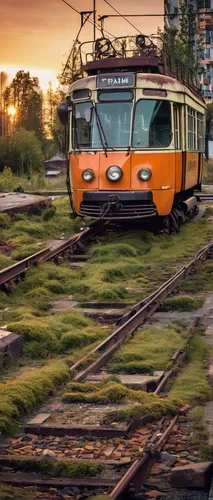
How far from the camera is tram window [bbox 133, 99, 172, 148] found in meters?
18.5

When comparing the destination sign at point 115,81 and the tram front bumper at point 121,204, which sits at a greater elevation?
the destination sign at point 115,81

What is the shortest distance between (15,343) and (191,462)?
3.52m

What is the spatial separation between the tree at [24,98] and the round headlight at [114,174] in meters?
86.0

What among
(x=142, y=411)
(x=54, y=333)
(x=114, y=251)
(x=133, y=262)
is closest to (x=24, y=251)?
(x=114, y=251)

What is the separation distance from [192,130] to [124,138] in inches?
194

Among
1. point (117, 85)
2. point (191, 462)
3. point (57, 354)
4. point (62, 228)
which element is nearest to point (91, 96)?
point (117, 85)

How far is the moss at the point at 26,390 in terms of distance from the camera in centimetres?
723

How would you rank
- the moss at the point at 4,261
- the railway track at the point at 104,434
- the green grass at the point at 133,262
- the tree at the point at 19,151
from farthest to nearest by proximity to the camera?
the tree at the point at 19,151 → the moss at the point at 4,261 → the green grass at the point at 133,262 → the railway track at the point at 104,434

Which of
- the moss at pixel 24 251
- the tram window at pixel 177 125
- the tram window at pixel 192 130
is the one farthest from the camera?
the tram window at pixel 192 130

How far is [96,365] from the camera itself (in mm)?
8914

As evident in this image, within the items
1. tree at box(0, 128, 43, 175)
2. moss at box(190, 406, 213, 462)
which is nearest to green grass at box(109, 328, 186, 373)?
moss at box(190, 406, 213, 462)

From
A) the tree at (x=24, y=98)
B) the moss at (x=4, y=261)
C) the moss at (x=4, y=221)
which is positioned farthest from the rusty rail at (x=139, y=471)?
the tree at (x=24, y=98)

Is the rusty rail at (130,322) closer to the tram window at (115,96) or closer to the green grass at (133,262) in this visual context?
the green grass at (133,262)

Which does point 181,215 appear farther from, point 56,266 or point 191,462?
point 191,462
